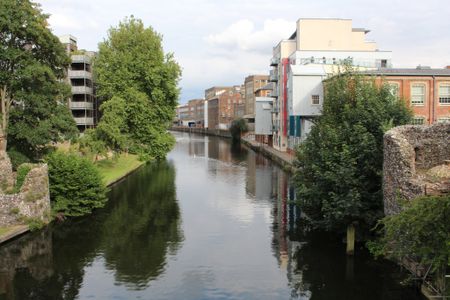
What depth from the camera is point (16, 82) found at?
33500 millimetres

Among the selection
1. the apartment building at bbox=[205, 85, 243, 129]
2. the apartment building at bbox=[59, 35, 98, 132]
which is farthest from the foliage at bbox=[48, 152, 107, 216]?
the apartment building at bbox=[205, 85, 243, 129]

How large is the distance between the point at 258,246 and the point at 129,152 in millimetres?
40298

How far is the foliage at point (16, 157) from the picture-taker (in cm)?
3384

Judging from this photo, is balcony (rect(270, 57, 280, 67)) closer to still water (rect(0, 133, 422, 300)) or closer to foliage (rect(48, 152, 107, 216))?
still water (rect(0, 133, 422, 300))

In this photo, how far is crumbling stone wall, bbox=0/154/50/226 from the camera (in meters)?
27.0

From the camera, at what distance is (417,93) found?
49.9 meters

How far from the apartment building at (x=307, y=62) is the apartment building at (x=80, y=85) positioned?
30.0m

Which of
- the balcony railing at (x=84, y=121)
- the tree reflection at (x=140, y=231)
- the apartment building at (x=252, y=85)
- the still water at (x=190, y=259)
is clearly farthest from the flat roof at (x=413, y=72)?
the apartment building at (x=252, y=85)

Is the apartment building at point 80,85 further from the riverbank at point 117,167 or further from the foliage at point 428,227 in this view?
the foliage at point 428,227

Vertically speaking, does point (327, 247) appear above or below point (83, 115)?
below

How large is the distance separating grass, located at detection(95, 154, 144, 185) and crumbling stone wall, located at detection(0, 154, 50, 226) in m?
15.6

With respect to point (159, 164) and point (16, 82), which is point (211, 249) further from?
point (159, 164)

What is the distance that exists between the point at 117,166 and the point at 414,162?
39451mm

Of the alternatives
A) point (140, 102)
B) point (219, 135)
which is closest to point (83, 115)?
point (140, 102)
